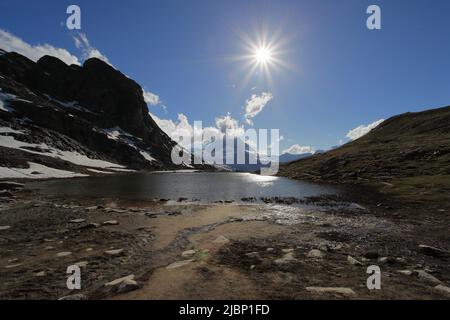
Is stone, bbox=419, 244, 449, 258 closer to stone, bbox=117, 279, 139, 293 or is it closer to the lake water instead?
stone, bbox=117, 279, 139, 293

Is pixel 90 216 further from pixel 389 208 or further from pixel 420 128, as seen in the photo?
pixel 420 128

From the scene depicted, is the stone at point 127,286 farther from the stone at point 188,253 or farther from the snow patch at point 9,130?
the snow patch at point 9,130

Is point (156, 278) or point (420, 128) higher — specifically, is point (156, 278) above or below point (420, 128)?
below

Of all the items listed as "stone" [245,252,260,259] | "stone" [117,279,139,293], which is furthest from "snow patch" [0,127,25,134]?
"stone" [245,252,260,259]

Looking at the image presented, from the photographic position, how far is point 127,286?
9.12m

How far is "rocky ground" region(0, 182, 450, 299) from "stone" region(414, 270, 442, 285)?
0.16 feet

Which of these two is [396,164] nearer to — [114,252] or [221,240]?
[221,240]

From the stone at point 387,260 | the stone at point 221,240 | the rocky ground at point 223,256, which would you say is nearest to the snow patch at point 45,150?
the rocky ground at point 223,256

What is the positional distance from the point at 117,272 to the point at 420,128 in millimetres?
133065

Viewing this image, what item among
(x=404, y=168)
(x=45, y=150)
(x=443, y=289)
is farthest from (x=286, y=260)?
(x=45, y=150)

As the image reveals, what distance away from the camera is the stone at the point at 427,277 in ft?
32.8

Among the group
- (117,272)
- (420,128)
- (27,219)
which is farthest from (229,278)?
(420,128)

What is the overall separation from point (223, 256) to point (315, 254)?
4903mm
